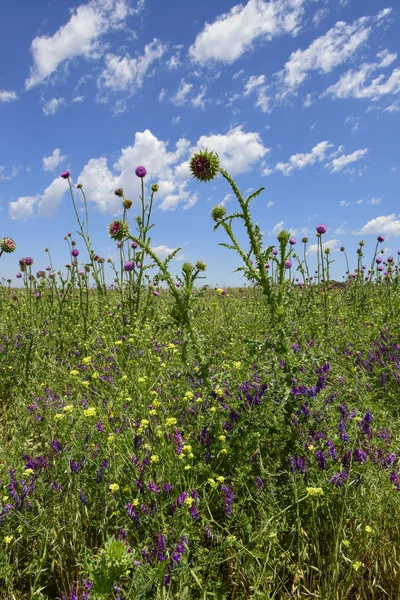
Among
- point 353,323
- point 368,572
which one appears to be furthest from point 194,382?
point 353,323

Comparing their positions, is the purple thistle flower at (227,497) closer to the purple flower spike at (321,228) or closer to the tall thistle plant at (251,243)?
the tall thistle plant at (251,243)

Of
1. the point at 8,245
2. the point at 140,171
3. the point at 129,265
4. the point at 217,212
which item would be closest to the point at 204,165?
the point at 217,212

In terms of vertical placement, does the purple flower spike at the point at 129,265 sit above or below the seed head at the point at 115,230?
below

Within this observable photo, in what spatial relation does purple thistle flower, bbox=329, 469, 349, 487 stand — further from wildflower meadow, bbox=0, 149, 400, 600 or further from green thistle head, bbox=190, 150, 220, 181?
green thistle head, bbox=190, 150, 220, 181

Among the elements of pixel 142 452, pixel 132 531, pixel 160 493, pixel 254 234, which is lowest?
pixel 132 531

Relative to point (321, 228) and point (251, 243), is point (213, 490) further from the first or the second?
point (321, 228)

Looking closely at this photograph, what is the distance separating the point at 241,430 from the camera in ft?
8.64

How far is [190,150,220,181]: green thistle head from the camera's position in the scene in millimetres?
3334

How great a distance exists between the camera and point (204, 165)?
337cm

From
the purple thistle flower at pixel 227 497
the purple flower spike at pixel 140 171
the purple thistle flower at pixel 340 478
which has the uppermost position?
the purple flower spike at pixel 140 171

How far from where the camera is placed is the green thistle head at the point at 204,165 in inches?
131

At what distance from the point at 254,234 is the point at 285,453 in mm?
1640

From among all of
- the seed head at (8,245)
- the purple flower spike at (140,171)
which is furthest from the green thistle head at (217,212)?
the seed head at (8,245)

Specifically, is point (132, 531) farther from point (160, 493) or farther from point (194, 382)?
point (194, 382)
